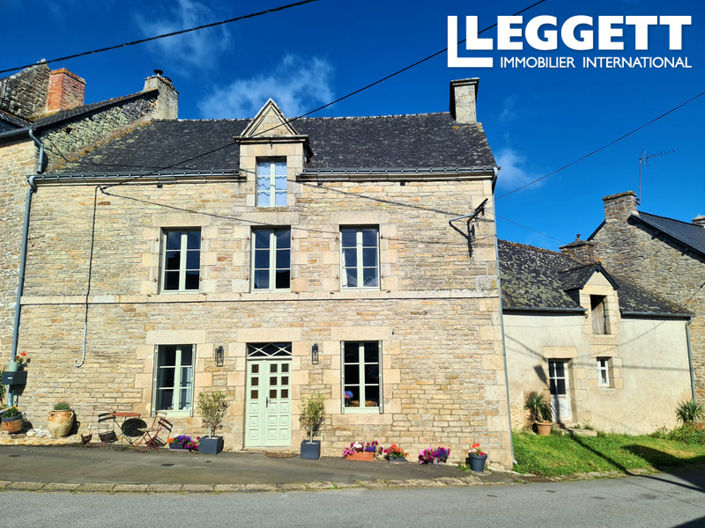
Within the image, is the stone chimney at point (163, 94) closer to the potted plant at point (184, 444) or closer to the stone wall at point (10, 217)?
the stone wall at point (10, 217)

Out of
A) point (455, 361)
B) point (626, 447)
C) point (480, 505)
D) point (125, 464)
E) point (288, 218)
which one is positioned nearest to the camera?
point (480, 505)

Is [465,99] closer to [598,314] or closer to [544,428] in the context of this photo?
[598,314]

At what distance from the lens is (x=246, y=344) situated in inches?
432

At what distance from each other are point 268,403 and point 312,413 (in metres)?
1.14

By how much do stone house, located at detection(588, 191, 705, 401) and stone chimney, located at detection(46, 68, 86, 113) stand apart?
65.1 feet

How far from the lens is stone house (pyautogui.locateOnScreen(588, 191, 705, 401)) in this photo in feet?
55.1

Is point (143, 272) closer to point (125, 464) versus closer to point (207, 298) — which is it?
point (207, 298)

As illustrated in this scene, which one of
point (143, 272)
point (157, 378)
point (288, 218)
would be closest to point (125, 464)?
point (157, 378)

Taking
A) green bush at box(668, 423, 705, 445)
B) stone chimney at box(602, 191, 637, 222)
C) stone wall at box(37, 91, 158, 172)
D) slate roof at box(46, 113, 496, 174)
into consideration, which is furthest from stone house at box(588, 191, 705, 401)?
stone wall at box(37, 91, 158, 172)

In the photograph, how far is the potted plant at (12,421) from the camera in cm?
1034

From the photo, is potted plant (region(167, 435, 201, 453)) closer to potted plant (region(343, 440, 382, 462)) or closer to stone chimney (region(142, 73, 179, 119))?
potted plant (region(343, 440, 382, 462))

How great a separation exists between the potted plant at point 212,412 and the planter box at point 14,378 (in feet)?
12.5

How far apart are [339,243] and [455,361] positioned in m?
3.63

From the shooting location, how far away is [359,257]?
1148 cm
